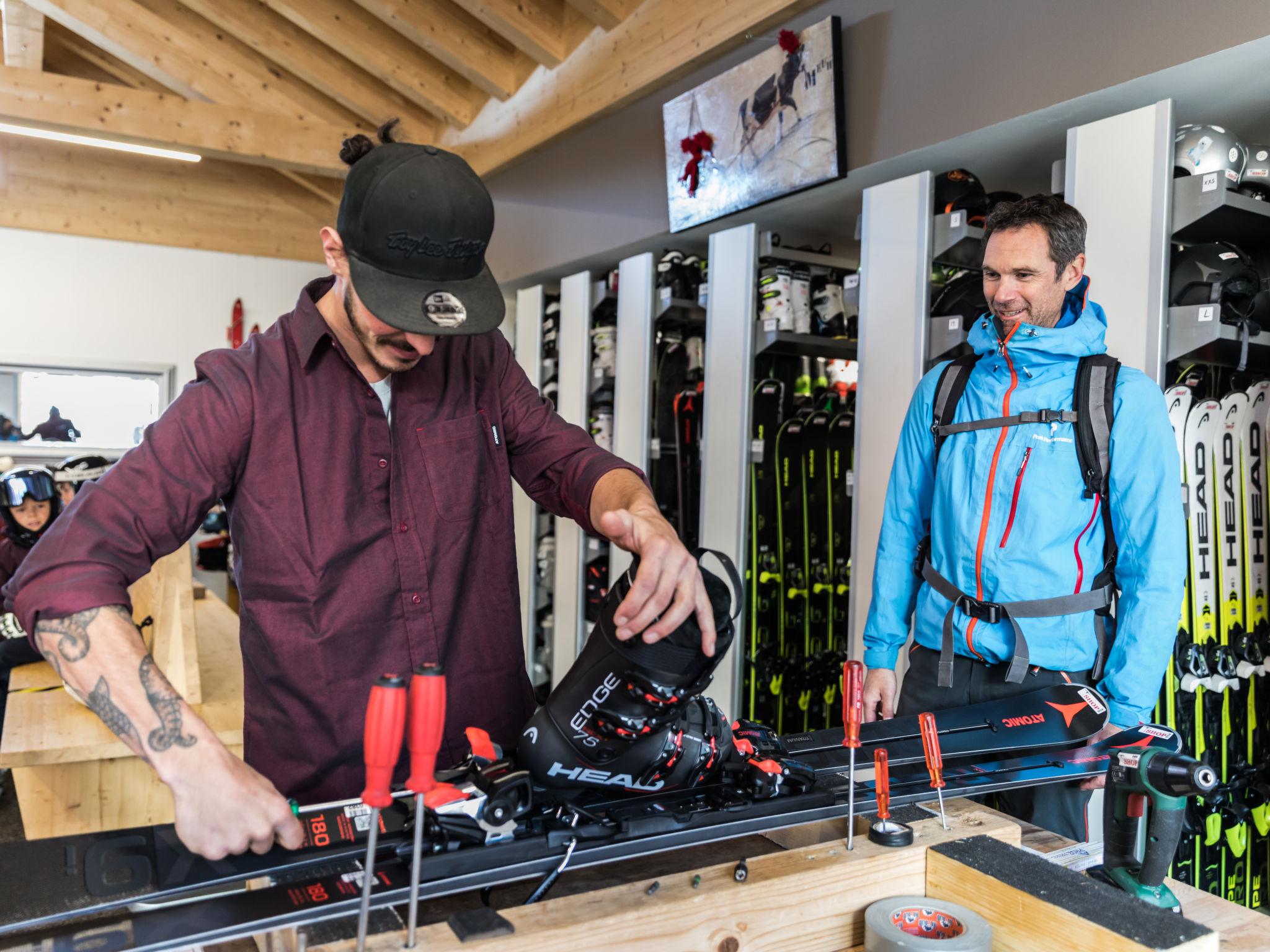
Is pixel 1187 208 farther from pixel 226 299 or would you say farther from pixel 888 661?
pixel 226 299

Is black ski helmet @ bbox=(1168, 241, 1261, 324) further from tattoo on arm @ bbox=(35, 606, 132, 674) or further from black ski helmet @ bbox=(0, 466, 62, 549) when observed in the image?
black ski helmet @ bbox=(0, 466, 62, 549)

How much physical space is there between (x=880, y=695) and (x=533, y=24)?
4085 mm

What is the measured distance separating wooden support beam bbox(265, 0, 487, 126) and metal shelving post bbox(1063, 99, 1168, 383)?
13.9 feet

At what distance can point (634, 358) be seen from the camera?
4.77m

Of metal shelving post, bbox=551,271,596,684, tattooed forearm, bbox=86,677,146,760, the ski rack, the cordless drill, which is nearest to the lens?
the ski rack

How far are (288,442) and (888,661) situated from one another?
1571mm

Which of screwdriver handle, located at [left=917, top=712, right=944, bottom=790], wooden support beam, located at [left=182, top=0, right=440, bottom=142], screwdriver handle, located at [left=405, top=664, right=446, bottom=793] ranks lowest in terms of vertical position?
screwdriver handle, located at [left=917, top=712, right=944, bottom=790]

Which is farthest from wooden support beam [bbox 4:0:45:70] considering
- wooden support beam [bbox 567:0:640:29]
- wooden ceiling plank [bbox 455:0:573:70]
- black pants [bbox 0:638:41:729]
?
black pants [bbox 0:638:41:729]

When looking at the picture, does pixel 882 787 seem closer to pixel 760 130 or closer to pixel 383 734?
pixel 383 734

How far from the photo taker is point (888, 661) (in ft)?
7.63

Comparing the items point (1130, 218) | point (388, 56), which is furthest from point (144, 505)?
point (388, 56)

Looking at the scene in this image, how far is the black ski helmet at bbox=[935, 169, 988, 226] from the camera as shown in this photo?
310 centimetres

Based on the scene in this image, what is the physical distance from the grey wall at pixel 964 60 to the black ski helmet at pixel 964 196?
5.7 inches

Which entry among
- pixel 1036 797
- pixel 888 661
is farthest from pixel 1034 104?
pixel 1036 797
